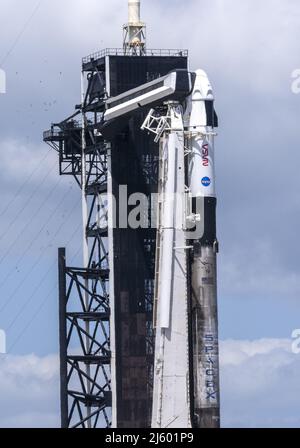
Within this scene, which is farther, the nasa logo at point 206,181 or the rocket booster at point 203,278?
the nasa logo at point 206,181

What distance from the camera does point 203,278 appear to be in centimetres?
19938

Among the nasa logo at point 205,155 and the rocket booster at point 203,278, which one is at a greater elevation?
the nasa logo at point 205,155

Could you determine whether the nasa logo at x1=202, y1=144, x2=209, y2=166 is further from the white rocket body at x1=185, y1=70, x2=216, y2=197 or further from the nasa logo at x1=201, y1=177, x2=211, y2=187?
the nasa logo at x1=201, y1=177, x2=211, y2=187

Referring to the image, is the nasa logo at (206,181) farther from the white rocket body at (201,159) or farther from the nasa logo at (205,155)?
the nasa logo at (205,155)

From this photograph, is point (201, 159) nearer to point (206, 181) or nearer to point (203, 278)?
point (206, 181)

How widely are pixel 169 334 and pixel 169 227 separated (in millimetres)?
7455

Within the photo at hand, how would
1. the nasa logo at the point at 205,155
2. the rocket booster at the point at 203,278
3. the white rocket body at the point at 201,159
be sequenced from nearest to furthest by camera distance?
the rocket booster at the point at 203,278 → the white rocket body at the point at 201,159 → the nasa logo at the point at 205,155

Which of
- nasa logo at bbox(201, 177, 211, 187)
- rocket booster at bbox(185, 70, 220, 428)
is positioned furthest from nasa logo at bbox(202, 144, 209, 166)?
nasa logo at bbox(201, 177, 211, 187)

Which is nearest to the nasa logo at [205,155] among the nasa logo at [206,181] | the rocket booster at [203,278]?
the rocket booster at [203,278]

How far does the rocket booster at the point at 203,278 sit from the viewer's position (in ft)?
650
